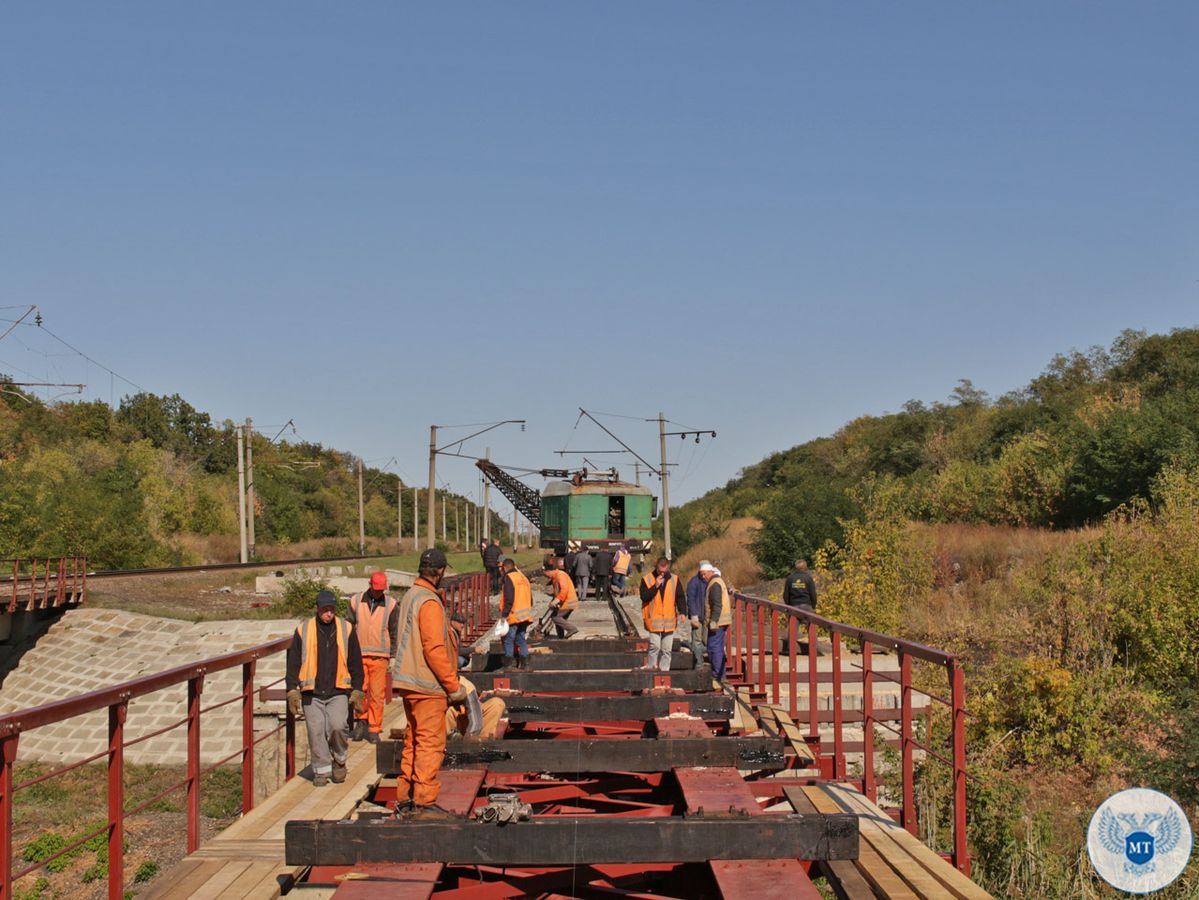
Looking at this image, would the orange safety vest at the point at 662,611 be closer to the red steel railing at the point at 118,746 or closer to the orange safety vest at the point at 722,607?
the orange safety vest at the point at 722,607

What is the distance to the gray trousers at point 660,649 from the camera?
12688 millimetres

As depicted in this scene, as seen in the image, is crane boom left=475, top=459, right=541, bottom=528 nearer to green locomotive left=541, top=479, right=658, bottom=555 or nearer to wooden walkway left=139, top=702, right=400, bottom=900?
green locomotive left=541, top=479, right=658, bottom=555

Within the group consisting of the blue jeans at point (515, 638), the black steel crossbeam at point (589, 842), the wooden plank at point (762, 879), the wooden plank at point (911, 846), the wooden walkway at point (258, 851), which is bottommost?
the wooden plank at point (911, 846)

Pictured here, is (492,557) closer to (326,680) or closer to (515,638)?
(515,638)

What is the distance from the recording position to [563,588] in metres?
17.0

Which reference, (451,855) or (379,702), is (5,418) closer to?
(379,702)

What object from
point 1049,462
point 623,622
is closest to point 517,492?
point 1049,462

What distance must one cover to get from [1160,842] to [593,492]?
29283 millimetres

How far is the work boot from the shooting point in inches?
224

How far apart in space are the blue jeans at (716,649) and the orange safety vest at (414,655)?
23.2 ft

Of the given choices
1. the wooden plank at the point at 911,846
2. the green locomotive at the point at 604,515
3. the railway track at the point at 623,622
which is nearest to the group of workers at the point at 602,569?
the railway track at the point at 623,622

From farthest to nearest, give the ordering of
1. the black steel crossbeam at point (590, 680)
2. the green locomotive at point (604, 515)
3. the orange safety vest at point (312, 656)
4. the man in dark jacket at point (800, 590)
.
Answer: the green locomotive at point (604, 515) → the man in dark jacket at point (800, 590) → the black steel crossbeam at point (590, 680) → the orange safety vest at point (312, 656)

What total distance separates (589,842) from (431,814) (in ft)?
3.05

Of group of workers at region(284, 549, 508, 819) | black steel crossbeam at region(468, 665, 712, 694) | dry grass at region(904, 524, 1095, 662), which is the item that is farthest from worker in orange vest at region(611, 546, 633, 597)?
group of workers at region(284, 549, 508, 819)
